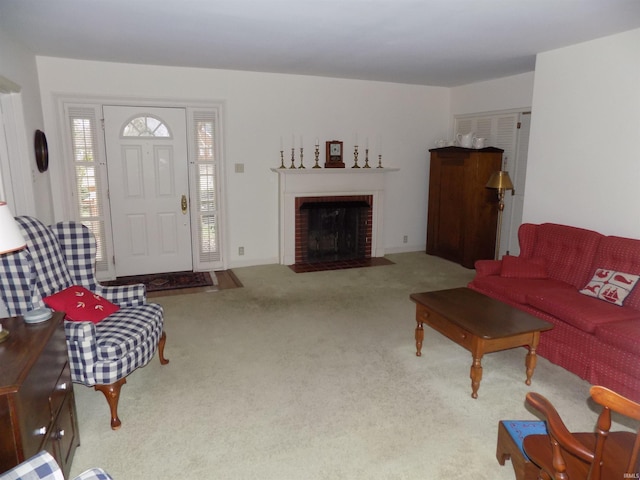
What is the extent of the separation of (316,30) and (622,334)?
9.88 ft

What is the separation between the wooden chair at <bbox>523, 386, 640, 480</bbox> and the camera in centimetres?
137

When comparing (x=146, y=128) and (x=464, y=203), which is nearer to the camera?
(x=146, y=128)

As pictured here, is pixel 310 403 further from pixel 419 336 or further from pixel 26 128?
pixel 26 128

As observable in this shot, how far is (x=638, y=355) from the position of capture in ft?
9.06

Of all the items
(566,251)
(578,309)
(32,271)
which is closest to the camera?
(32,271)

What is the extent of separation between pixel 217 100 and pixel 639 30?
4131mm

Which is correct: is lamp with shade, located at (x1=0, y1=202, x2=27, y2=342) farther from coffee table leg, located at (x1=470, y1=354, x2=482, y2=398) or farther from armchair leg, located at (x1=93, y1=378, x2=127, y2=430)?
coffee table leg, located at (x1=470, y1=354, x2=482, y2=398)

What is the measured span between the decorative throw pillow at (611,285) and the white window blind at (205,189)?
13.3 ft

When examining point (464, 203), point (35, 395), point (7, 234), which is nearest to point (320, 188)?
point (464, 203)

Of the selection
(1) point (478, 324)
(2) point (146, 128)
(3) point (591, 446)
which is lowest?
(3) point (591, 446)

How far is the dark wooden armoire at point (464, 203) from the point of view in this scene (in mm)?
5750

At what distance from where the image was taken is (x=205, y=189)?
561 cm

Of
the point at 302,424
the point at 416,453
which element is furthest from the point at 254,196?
the point at 416,453

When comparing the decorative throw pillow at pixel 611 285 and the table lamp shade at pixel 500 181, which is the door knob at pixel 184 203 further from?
the decorative throw pillow at pixel 611 285
